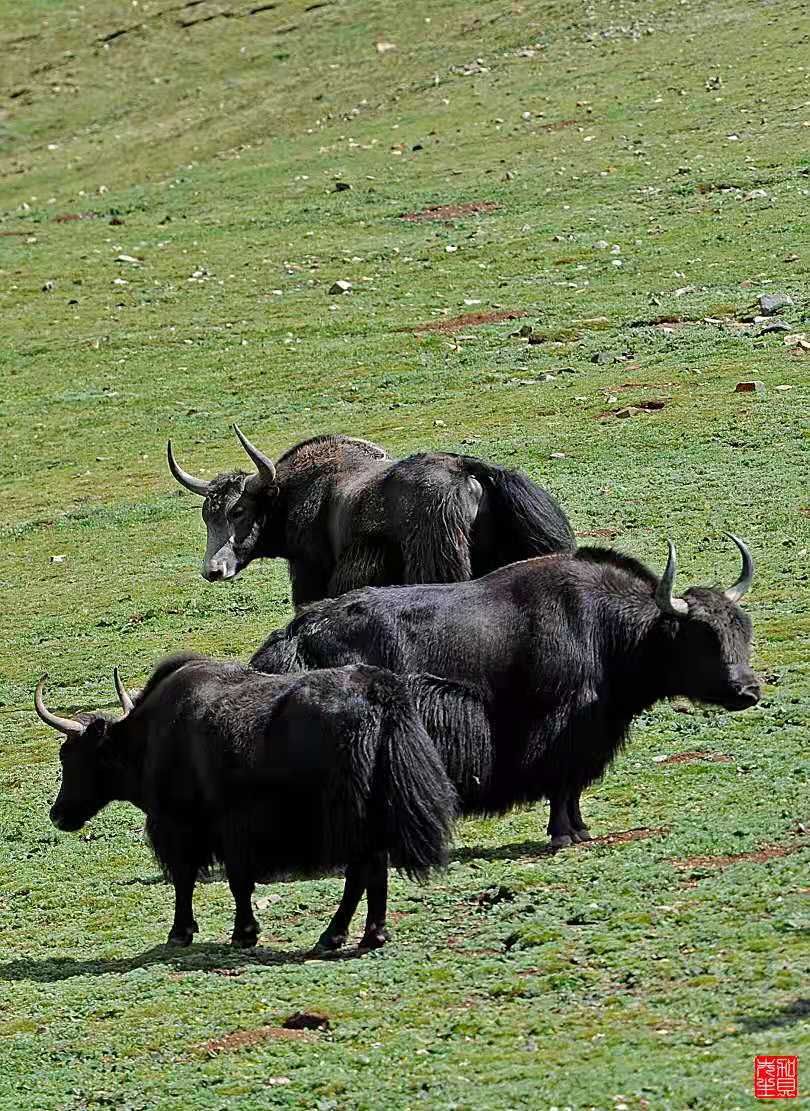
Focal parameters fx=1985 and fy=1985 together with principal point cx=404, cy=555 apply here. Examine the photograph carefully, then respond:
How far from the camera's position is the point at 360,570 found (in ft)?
37.1

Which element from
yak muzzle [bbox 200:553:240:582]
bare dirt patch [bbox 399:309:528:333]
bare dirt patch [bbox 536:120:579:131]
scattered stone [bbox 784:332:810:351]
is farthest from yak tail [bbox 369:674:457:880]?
bare dirt patch [bbox 536:120:579:131]

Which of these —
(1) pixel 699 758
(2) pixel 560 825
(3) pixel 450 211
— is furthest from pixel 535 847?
(3) pixel 450 211

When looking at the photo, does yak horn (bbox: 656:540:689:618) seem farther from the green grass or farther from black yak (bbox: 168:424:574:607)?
black yak (bbox: 168:424:574:607)

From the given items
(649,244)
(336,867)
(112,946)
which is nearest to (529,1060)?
(336,867)

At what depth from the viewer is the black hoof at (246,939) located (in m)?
8.06

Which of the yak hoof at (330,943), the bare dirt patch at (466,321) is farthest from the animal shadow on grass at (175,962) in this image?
the bare dirt patch at (466,321)

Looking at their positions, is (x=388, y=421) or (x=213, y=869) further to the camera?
(x=388, y=421)

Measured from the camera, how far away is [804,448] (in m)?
16.2

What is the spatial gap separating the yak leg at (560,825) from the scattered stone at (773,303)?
1285 cm

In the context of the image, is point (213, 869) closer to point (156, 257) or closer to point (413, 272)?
point (413, 272)

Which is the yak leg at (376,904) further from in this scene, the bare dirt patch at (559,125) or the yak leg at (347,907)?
the bare dirt patch at (559,125)

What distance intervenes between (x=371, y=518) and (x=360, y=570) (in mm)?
304

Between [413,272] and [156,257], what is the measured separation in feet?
14.9

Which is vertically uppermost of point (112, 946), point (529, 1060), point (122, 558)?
point (529, 1060)
